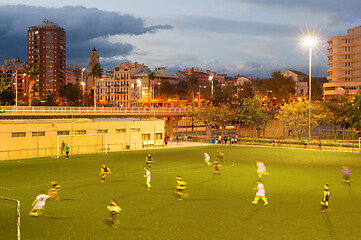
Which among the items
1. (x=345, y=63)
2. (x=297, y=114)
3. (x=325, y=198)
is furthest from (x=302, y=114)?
(x=345, y=63)

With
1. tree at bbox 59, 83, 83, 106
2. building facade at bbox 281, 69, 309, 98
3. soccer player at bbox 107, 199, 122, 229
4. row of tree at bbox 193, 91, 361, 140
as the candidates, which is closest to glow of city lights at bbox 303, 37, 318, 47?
row of tree at bbox 193, 91, 361, 140

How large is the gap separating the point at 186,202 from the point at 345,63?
11074 cm

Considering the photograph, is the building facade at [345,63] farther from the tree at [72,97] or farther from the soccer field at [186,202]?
the soccer field at [186,202]

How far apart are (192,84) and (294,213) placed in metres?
153

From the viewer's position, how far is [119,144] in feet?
193

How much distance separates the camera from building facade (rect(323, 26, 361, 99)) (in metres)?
118

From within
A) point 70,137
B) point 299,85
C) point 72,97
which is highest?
point 299,85

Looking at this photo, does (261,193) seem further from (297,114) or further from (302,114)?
(297,114)

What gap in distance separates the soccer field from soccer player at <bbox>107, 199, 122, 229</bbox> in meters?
0.38

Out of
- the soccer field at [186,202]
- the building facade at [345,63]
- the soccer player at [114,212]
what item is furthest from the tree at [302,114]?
the soccer player at [114,212]

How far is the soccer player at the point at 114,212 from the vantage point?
749 inches

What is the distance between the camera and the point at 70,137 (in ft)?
172

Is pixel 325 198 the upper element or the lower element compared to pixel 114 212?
upper

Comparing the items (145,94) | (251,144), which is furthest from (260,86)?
(251,144)
